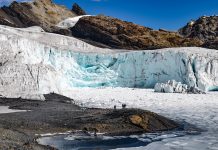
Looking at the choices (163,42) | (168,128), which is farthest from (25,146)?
(163,42)

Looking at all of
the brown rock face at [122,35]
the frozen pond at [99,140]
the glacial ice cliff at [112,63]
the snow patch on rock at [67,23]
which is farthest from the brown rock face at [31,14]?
the frozen pond at [99,140]

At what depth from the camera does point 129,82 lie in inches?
1586

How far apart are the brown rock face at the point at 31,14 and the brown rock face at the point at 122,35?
259 inches

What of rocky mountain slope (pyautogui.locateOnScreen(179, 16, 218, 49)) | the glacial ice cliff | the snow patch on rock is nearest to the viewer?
the glacial ice cliff

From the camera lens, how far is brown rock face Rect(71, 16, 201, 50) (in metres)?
53.2

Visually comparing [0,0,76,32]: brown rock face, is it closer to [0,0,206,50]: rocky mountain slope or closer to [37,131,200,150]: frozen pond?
[0,0,206,50]: rocky mountain slope

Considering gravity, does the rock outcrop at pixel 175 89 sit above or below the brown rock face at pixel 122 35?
below

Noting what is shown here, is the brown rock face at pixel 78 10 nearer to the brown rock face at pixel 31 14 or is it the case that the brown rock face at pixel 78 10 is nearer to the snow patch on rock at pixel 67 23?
the brown rock face at pixel 31 14

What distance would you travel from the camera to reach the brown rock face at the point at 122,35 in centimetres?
5319

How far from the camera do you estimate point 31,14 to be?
212 ft

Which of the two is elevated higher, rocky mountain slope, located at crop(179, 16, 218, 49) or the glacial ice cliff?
rocky mountain slope, located at crop(179, 16, 218, 49)

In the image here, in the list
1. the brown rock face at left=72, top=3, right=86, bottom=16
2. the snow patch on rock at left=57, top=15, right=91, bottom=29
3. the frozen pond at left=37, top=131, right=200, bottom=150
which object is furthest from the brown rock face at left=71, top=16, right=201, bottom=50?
the frozen pond at left=37, top=131, right=200, bottom=150

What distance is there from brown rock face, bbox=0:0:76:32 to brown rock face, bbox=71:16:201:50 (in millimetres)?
6569

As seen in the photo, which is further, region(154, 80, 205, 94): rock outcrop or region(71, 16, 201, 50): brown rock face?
region(71, 16, 201, 50): brown rock face
